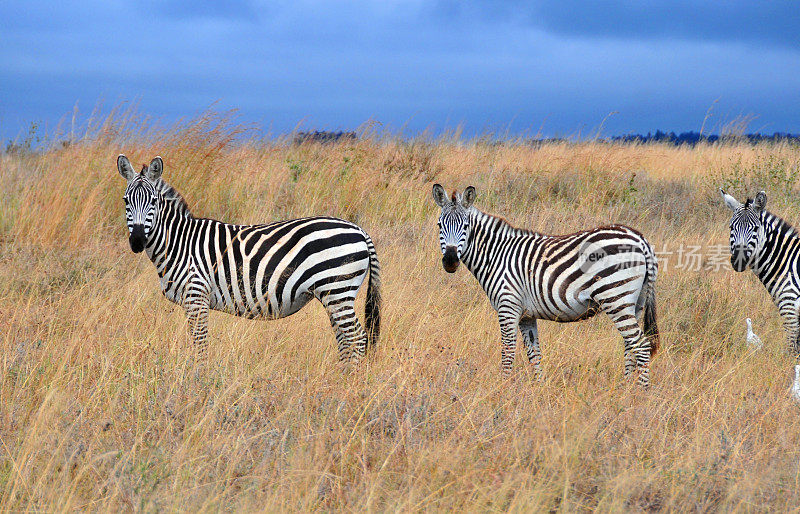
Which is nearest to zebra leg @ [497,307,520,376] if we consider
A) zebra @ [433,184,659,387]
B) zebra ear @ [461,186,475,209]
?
zebra @ [433,184,659,387]

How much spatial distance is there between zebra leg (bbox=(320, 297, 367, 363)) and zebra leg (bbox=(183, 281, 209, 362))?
2.80 feet

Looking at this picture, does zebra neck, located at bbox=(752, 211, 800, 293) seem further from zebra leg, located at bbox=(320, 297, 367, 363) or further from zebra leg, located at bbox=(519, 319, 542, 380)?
zebra leg, located at bbox=(320, 297, 367, 363)

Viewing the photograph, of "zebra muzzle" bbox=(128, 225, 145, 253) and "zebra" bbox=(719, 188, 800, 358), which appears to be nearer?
"zebra muzzle" bbox=(128, 225, 145, 253)

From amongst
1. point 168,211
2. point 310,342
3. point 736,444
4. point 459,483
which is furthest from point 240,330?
point 736,444

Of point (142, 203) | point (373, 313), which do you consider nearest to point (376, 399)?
point (373, 313)

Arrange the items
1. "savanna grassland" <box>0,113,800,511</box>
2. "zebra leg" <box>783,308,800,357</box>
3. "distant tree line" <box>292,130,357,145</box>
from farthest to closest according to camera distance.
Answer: "distant tree line" <box>292,130,357,145</box>
"zebra leg" <box>783,308,800,357</box>
"savanna grassland" <box>0,113,800,511</box>

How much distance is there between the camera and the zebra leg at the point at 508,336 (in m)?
4.98

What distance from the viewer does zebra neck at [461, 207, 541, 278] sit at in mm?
5332

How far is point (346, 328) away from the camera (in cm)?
515

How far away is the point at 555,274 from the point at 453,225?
2.70ft

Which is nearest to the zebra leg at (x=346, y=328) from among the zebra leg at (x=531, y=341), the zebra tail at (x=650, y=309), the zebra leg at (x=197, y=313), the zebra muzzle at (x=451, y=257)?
the zebra muzzle at (x=451, y=257)

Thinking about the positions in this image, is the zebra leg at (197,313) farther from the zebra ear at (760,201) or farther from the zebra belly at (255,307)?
the zebra ear at (760,201)

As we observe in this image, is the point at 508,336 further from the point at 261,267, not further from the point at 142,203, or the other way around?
the point at 142,203

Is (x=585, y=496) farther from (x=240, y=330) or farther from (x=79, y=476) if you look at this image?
(x=240, y=330)
